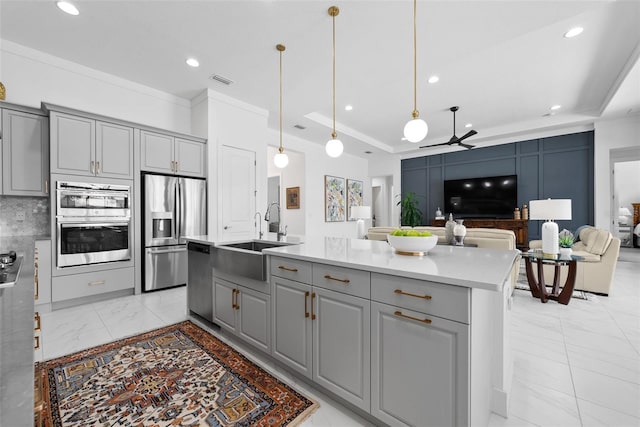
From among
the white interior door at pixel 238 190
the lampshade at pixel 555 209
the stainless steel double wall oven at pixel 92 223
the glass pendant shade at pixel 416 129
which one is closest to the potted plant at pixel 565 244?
the lampshade at pixel 555 209

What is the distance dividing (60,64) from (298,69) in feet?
9.44

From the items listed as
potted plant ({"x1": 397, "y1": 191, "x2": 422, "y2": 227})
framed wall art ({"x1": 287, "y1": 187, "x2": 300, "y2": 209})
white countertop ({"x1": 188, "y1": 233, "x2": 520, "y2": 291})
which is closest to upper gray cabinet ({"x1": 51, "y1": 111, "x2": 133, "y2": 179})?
white countertop ({"x1": 188, "y1": 233, "x2": 520, "y2": 291})

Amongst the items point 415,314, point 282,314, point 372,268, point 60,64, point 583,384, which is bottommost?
point 583,384

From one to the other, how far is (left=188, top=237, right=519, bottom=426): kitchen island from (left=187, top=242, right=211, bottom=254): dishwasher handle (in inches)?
37.6

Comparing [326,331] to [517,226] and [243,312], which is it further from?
[517,226]

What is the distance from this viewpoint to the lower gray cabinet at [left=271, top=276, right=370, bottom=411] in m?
1.45

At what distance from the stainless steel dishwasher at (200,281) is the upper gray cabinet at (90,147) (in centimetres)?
162

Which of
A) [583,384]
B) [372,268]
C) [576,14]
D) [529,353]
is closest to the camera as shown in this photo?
[372,268]

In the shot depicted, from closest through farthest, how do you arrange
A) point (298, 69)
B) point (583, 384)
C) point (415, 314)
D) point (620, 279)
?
point (415, 314), point (583, 384), point (298, 69), point (620, 279)

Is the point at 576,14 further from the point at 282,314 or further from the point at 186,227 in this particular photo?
the point at 186,227

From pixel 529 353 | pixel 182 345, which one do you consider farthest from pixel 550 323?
pixel 182 345

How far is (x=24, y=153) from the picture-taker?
3.04m

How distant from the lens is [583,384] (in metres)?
1.79

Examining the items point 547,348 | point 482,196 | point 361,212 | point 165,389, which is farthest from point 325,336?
point 482,196
